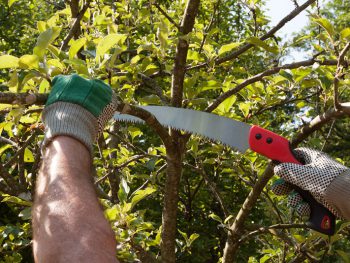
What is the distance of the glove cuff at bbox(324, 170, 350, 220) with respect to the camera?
233cm

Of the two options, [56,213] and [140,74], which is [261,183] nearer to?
[140,74]

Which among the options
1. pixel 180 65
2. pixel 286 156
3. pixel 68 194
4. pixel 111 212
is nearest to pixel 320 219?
pixel 286 156

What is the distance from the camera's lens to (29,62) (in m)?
2.28

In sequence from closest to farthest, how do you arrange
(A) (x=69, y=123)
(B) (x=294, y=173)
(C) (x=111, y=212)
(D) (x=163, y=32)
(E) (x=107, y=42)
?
1. (A) (x=69, y=123)
2. (B) (x=294, y=173)
3. (E) (x=107, y=42)
4. (C) (x=111, y=212)
5. (D) (x=163, y=32)

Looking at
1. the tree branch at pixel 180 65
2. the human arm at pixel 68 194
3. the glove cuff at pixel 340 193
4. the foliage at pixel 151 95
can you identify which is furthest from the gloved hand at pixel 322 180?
the tree branch at pixel 180 65

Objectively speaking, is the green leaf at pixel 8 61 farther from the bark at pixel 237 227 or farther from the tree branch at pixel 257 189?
the bark at pixel 237 227

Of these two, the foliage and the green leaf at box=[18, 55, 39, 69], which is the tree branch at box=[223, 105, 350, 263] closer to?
the foliage

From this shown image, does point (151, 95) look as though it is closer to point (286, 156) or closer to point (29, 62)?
point (286, 156)

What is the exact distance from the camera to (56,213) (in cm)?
138

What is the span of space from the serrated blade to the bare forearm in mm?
1360

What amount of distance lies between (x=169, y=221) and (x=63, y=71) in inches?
49.9

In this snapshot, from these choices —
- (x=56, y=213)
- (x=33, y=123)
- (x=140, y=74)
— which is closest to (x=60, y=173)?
(x=56, y=213)

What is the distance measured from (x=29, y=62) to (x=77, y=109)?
1.62 feet

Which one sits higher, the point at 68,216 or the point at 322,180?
the point at 322,180
